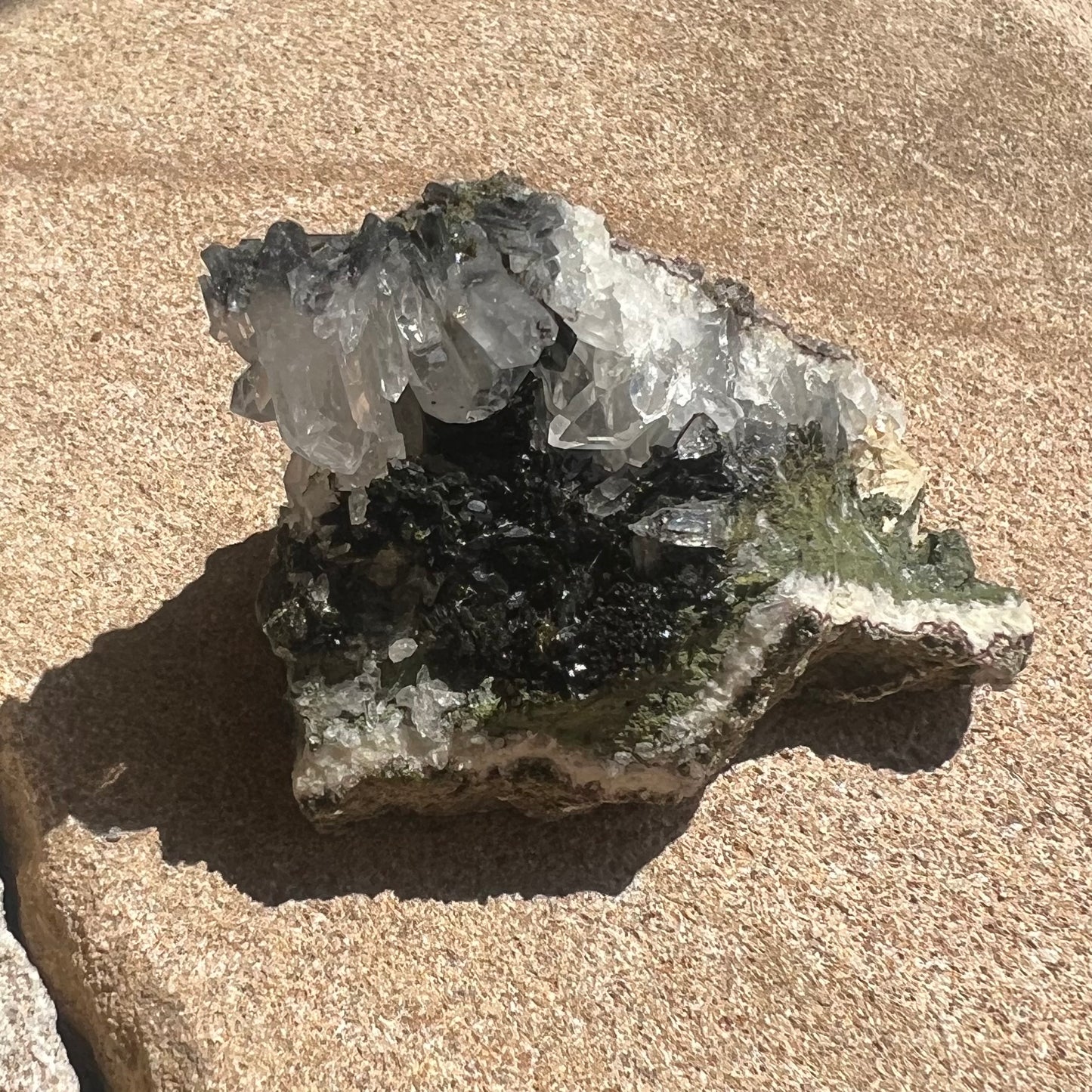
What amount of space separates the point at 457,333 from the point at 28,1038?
119 cm

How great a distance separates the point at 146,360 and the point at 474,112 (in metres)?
0.88

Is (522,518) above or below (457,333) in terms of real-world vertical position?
below

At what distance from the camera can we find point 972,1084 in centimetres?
143

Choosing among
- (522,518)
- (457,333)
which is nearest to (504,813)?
(522,518)

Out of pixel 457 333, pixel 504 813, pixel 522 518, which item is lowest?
pixel 504 813

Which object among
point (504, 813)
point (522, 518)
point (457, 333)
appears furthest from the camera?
point (504, 813)

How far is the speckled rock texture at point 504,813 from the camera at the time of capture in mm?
1469

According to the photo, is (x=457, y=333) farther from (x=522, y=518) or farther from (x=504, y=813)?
(x=504, y=813)

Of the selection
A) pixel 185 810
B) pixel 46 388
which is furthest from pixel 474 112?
pixel 185 810

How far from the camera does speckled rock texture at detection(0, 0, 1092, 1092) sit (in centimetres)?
147

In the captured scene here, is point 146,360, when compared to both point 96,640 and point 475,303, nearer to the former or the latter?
point 96,640

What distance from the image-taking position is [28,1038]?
1.64 metres

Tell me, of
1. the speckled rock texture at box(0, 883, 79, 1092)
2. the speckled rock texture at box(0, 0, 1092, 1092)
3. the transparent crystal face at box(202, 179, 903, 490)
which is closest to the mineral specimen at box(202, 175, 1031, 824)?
the transparent crystal face at box(202, 179, 903, 490)

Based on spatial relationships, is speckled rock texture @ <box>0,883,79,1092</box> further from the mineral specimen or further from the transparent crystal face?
the transparent crystal face
